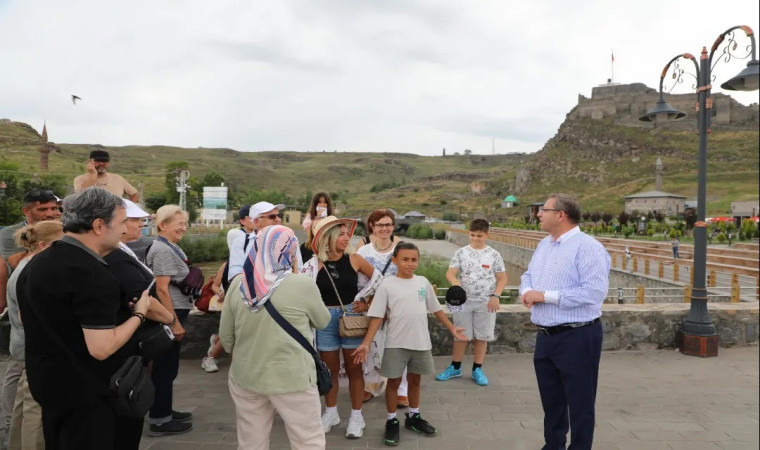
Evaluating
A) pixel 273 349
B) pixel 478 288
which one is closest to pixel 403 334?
pixel 273 349

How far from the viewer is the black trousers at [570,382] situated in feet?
9.93

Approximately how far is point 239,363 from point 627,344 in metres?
→ 5.12

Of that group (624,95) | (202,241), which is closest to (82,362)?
(202,241)

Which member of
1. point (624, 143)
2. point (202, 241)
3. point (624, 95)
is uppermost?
point (624, 95)

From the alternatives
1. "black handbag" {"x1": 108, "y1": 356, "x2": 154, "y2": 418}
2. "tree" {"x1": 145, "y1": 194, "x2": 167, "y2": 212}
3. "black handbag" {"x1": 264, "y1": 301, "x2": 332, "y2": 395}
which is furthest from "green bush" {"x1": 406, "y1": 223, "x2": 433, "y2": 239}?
"black handbag" {"x1": 108, "y1": 356, "x2": 154, "y2": 418}

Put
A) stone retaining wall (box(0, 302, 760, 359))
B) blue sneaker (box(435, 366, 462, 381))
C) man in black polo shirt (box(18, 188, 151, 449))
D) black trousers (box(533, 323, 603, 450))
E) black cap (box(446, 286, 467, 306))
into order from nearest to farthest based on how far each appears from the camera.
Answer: man in black polo shirt (box(18, 188, 151, 449)) → black trousers (box(533, 323, 603, 450)) → black cap (box(446, 286, 467, 306)) → blue sneaker (box(435, 366, 462, 381)) → stone retaining wall (box(0, 302, 760, 359))

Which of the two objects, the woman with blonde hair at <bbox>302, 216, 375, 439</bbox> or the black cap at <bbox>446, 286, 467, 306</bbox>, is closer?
the woman with blonde hair at <bbox>302, 216, 375, 439</bbox>

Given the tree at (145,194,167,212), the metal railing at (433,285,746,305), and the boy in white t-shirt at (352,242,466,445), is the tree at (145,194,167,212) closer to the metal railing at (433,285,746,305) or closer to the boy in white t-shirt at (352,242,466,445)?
the metal railing at (433,285,746,305)

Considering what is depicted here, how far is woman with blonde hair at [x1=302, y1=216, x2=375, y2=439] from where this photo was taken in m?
3.66

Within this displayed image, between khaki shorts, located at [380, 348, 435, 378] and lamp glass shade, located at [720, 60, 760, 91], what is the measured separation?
5.07 m

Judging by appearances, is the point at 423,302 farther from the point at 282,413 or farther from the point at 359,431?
the point at 282,413

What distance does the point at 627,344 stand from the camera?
19.6 feet

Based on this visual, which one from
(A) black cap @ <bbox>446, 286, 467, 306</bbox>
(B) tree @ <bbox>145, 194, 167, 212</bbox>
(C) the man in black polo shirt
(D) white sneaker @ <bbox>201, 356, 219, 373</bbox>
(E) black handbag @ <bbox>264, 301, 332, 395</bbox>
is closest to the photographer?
(C) the man in black polo shirt

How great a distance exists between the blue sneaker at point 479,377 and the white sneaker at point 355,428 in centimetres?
157
